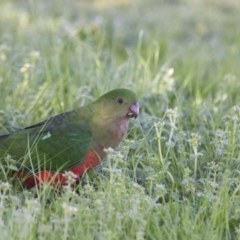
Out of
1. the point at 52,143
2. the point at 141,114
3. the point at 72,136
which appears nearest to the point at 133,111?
the point at 72,136

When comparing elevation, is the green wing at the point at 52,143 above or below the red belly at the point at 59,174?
above

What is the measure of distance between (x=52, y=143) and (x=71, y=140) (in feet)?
0.34

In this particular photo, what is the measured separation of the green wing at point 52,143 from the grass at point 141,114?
0.16 metres

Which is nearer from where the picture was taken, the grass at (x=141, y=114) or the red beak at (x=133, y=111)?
the grass at (x=141, y=114)

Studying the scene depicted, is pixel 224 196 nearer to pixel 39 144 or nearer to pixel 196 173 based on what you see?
pixel 196 173

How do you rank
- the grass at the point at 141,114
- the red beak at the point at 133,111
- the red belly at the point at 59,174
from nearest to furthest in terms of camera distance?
1. the grass at the point at 141,114
2. the red belly at the point at 59,174
3. the red beak at the point at 133,111

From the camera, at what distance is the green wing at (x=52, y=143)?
3549 millimetres

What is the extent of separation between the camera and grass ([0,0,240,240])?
298 cm

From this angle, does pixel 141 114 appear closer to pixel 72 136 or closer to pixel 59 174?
pixel 72 136

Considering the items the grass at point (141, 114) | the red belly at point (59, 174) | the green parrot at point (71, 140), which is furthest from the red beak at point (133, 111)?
the red belly at point (59, 174)

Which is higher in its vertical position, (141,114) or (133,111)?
(133,111)

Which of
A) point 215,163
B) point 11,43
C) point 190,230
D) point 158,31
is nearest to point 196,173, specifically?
point 215,163

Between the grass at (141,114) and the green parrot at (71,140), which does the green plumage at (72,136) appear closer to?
the green parrot at (71,140)

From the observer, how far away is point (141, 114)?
177 inches
